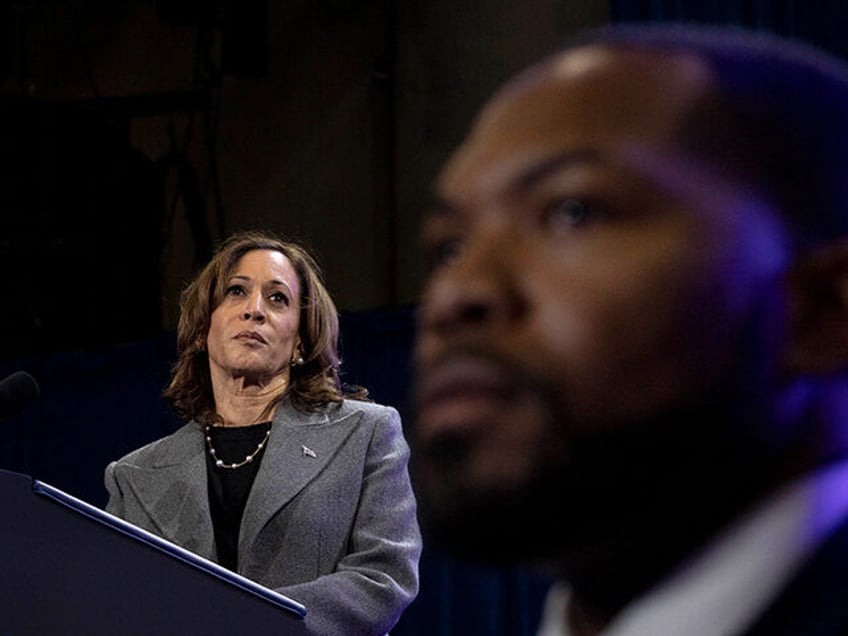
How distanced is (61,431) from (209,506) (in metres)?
3.46

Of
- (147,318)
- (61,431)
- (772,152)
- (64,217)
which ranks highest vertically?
(772,152)

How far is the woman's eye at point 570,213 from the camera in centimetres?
38

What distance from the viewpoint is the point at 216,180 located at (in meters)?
5.62

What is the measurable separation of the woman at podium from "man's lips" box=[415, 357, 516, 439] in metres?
1.46

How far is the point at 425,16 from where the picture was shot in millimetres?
5441

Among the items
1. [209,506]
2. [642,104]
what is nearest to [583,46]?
[642,104]

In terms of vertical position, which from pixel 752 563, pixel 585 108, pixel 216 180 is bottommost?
pixel 216 180

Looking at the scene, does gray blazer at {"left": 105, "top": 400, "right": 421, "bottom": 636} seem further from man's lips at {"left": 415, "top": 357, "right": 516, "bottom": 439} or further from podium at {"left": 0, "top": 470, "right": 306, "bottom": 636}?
man's lips at {"left": 415, "top": 357, "right": 516, "bottom": 439}

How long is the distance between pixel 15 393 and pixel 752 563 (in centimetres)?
136

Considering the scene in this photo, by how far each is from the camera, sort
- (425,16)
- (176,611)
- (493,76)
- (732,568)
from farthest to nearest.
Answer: (425,16), (493,76), (176,611), (732,568)

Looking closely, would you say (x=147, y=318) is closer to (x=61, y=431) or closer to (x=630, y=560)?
(x=61, y=431)

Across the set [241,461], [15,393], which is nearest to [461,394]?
[15,393]

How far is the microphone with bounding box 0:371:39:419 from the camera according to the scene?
1.62 metres

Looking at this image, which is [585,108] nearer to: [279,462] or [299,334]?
[279,462]
